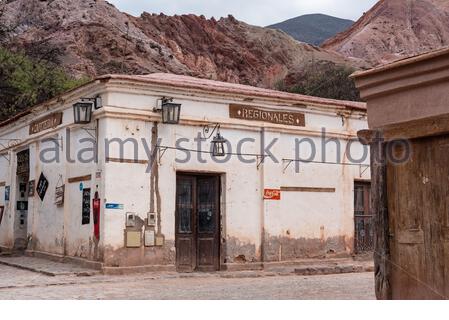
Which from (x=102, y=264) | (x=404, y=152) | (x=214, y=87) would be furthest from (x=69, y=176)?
(x=404, y=152)

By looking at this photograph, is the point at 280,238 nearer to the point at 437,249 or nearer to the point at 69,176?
the point at 69,176

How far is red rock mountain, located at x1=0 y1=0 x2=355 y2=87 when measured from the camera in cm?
4762

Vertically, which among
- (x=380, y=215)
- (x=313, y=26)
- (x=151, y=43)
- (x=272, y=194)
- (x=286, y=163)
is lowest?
(x=380, y=215)

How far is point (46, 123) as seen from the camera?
16.9 meters

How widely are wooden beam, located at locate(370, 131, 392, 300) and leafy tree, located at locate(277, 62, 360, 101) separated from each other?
31316 mm

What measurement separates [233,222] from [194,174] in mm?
1451

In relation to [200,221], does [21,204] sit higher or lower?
higher

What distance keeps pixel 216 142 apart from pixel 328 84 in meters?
29.9

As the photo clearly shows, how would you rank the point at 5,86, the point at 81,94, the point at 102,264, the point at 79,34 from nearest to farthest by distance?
the point at 102,264 < the point at 81,94 < the point at 5,86 < the point at 79,34

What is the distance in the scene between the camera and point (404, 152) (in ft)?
21.8

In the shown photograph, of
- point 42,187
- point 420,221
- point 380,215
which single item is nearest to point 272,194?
point 42,187

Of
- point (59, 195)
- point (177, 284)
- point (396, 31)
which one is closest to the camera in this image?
point (177, 284)

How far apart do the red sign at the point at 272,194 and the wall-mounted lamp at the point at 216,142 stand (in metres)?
1.49

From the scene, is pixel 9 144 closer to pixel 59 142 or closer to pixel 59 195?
pixel 59 142
